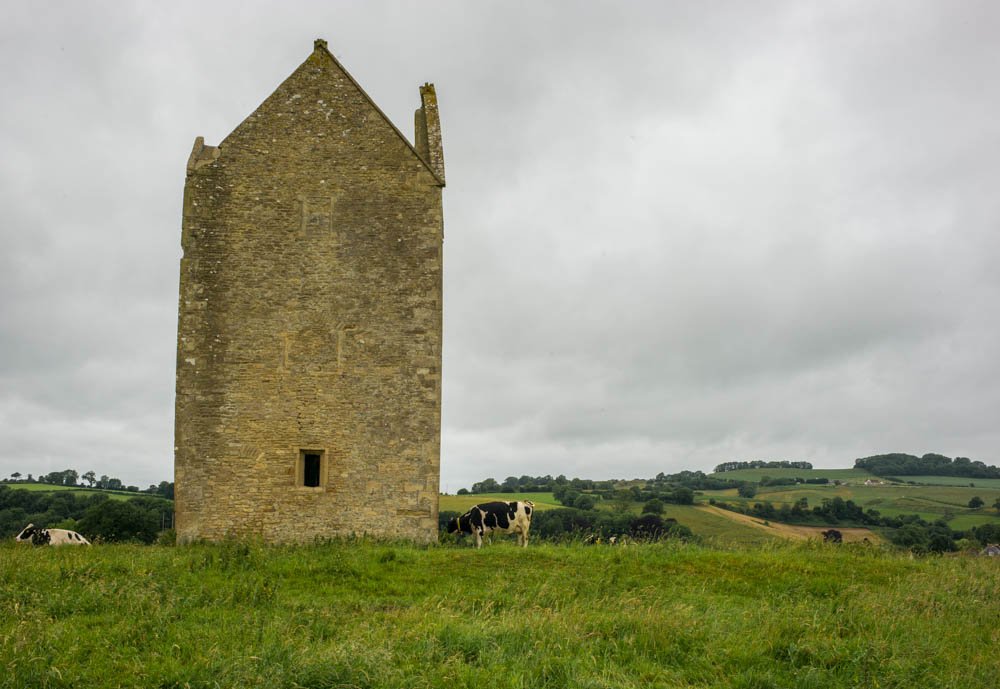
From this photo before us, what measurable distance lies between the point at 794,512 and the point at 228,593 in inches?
1542

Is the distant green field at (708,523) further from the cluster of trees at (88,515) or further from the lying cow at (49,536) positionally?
the lying cow at (49,536)

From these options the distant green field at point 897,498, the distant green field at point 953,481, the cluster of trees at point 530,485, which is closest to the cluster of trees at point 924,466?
the distant green field at point 953,481

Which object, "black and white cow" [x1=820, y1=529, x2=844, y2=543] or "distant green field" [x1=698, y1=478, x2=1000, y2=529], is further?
"distant green field" [x1=698, y1=478, x2=1000, y2=529]

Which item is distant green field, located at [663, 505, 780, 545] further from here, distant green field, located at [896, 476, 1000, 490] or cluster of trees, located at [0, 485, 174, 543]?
distant green field, located at [896, 476, 1000, 490]

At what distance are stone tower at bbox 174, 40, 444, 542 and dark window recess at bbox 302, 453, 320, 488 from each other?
5cm

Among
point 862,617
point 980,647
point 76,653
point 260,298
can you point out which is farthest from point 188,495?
point 980,647

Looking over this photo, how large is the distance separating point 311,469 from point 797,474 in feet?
232

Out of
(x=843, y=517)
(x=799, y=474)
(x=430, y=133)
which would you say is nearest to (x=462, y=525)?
(x=430, y=133)

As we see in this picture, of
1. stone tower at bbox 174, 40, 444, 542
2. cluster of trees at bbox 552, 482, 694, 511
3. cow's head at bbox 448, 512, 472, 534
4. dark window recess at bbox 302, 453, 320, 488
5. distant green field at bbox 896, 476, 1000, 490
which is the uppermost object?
stone tower at bbox 174, 40, 444, 542

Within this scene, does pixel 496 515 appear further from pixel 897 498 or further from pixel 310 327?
pixel 897 498

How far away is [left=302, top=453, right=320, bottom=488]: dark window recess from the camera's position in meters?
18.8

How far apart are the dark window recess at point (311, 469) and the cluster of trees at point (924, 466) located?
7212 cm

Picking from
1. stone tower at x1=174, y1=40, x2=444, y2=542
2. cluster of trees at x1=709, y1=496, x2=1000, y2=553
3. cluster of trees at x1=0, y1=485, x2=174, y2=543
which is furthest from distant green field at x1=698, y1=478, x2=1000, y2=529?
stone tower at x1=174, y1=40, x2=444, y2=542

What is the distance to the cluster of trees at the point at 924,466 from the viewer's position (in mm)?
79875
